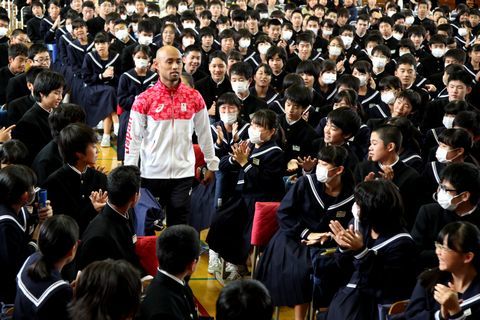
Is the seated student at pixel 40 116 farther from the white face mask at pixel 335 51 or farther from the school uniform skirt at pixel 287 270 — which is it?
the white face mask at pixel 335 51

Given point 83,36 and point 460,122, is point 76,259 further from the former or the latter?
point 83,36

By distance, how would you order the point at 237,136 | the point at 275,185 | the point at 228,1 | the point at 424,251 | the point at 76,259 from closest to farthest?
the point at 76,259, the point at 424,251, the point at 275,185, the point at 237,136, the point at 228,1

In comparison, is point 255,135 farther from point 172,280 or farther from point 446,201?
point 172,280

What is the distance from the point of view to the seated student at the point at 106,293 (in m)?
3.46

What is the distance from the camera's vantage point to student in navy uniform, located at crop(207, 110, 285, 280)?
6508 millimetres

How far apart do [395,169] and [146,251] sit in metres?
2.32

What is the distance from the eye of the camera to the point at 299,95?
7.32m

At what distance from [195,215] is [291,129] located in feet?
4.10

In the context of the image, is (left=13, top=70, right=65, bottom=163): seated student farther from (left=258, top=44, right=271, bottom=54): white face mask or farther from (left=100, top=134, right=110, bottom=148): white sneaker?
(left=258, top=44, right=271, bottom=54): white face mask

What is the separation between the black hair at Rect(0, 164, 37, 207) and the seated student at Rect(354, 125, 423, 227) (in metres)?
2.75

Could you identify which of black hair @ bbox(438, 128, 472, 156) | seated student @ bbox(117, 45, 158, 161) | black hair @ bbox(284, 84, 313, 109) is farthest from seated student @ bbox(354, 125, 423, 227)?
seated student @ bbox(117, 45, 158, 161)

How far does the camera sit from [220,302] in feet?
10.8

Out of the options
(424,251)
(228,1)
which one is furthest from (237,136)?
(228,1)

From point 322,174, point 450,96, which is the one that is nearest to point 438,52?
point 450,96
